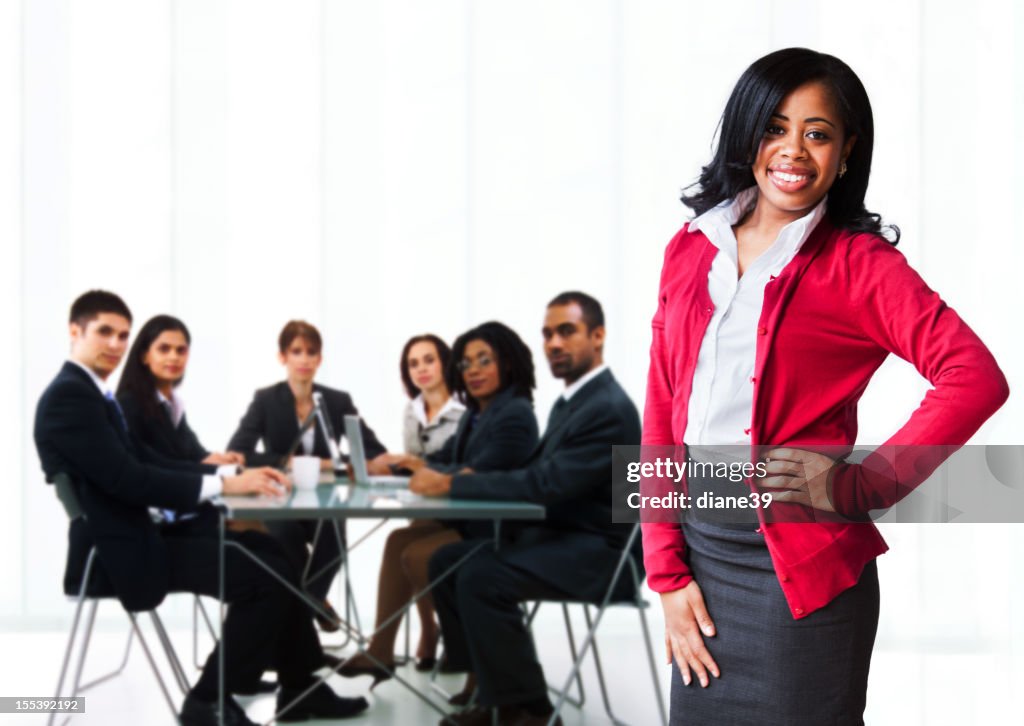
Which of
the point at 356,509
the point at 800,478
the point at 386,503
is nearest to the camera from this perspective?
the point at 800,478

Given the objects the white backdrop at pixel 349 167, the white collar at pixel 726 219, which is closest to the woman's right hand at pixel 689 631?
the white collar at pixel 726 219

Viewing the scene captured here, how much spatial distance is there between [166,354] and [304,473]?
795 millimetres

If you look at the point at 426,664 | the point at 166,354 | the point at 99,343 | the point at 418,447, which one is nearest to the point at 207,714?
the point at 99,343

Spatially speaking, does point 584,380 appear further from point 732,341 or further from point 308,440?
point 732,341

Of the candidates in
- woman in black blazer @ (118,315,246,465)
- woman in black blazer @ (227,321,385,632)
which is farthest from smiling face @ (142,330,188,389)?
woman in black blazer @ (227,321,385,632)

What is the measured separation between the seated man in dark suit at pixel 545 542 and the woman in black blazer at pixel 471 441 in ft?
0.98

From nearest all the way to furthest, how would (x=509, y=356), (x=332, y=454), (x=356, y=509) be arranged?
(x=356, y=509)
(x=509, y=356)
(x=332, y=454)

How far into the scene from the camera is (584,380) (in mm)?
3682

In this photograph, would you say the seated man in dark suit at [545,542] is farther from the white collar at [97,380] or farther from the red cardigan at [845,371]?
the red cardigan at [845,371]

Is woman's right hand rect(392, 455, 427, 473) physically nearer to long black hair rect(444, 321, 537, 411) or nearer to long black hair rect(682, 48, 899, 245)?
long black hair rect(444, 321, 537, 411)

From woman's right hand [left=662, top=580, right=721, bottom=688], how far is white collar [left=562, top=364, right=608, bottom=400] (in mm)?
2323

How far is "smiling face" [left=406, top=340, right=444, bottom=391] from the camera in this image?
495 cm

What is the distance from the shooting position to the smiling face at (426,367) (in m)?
4.95

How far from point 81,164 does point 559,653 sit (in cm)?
343
